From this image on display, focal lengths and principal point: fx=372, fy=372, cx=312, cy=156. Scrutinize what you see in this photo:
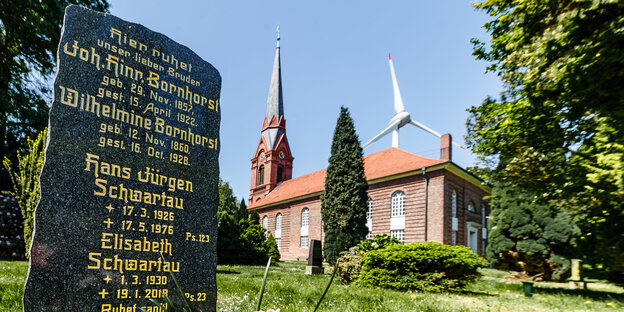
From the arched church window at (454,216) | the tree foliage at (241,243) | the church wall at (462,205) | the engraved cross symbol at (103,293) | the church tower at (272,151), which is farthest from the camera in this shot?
the church tower at (272,151)

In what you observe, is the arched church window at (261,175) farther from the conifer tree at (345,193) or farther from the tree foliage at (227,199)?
the conifer tree at (345,193)

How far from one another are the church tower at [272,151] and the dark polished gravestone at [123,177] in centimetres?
4252

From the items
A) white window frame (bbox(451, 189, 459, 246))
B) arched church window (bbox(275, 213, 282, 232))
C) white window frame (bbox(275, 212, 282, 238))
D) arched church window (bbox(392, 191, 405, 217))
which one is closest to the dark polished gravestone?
arched church window (bbox(392, 191, 405, 217))

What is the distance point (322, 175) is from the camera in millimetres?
38625

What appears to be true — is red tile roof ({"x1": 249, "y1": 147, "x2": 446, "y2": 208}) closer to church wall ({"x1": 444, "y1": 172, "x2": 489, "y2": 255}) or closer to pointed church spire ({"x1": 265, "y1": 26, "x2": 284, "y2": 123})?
church wall ({"x1": 444, "y1": 172, "x2": 489, "y2": 255})

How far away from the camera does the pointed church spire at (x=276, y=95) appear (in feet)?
164

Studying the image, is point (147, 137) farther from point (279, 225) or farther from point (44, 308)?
point (279, 225)

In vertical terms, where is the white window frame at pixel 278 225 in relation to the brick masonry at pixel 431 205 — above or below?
below

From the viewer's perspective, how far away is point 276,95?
50.2 m

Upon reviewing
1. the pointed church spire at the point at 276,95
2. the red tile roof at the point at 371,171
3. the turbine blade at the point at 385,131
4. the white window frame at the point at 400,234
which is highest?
the pointed church spire at the point at 276,95

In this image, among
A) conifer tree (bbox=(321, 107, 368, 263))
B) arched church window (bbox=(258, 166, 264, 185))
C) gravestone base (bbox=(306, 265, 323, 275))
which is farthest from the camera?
arched church window (bbox=(258, 166, 264, 185))

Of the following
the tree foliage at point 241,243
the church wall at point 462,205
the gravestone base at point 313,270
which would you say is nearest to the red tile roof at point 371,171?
the church wall at point 462,205

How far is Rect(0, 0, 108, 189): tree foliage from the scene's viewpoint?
43.8 ft

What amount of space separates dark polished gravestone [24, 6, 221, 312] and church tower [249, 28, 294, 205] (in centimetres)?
4252
